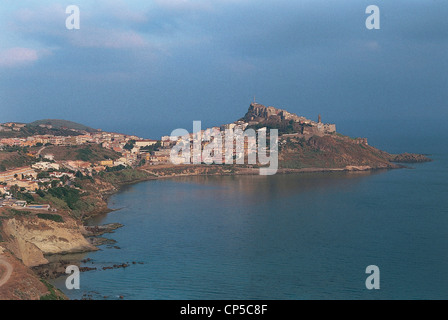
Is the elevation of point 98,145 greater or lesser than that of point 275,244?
greater

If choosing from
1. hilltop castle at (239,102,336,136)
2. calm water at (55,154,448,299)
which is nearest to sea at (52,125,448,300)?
calm water at (55,154,448,299)

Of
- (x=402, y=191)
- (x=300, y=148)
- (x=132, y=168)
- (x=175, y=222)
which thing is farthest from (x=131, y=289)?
(x=300, y=148)

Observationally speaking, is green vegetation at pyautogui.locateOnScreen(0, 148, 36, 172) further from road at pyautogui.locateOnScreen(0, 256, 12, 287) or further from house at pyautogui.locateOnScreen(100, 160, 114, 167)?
road at pyautogui.locateOnScreen(0, 256, 12, 287)

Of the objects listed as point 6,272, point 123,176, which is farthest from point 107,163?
point 6,272

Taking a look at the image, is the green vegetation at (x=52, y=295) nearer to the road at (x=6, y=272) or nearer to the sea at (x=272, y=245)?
the sea at (x=272, y=245)

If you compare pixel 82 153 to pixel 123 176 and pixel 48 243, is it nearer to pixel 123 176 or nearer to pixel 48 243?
pixel 123 176

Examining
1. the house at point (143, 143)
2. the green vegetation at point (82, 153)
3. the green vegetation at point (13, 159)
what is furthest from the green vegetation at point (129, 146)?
the green vegetation at point (13, 159)
